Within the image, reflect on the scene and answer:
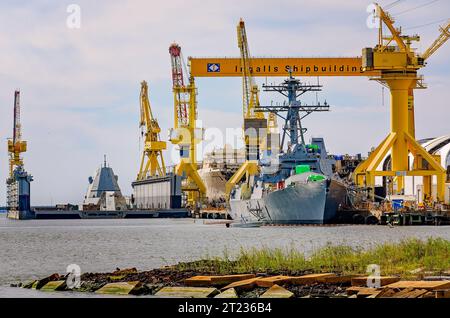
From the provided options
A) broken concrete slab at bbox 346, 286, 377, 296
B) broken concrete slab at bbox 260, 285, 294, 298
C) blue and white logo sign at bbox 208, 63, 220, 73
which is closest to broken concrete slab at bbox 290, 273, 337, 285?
broken concrete slab at bbox 260, 285, 294, 298

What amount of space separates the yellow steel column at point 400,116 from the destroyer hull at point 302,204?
9895 mm

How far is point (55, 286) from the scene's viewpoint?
34.4 meters

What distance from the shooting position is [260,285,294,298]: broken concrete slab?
28.6 m

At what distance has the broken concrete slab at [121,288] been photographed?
104 feet

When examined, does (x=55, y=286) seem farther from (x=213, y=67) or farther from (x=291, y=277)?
(x=213, y=67)

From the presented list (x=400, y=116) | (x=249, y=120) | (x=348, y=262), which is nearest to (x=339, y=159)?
(x=249, y=120)

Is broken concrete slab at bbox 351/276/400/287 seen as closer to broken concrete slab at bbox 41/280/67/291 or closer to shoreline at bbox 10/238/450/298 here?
shoreline at bbox 10/238/450/298

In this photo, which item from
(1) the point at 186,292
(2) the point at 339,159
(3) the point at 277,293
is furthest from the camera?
(2) the point at 339,159

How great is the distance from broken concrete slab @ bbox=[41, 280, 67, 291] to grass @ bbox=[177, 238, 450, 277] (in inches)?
193

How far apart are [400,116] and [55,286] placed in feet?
244

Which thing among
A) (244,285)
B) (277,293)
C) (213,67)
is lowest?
(277,293)

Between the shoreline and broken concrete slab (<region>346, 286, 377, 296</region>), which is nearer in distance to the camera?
broken concrete slab (<region>346, 286, 377, 296</region>)
